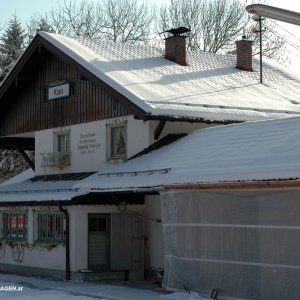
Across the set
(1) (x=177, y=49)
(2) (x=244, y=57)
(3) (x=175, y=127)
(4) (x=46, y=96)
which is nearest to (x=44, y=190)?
(4) (x=46, y=96)

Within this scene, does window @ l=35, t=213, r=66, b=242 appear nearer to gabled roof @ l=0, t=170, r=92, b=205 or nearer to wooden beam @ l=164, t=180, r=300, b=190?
gabled roof @ l=0, t=170, r=92, b=205

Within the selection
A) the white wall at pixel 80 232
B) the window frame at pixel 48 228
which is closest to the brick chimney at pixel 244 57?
the white wall at pixel 80 232

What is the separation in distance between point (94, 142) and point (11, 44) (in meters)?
24.8

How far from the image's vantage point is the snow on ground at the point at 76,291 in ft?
52.3

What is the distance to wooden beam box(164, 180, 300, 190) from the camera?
13.5m

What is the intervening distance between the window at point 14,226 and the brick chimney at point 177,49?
23.0 ft

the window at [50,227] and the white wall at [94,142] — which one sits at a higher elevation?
the white wall at [94,142]

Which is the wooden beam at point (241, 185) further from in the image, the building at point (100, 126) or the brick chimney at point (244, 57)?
the brick chimney at point (244, 57)

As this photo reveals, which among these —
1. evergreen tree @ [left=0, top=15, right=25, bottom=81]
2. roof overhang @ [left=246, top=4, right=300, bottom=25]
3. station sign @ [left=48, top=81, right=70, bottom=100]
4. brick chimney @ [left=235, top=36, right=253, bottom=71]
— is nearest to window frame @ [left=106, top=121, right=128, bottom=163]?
station sign @ [left=48, top=81, right=70, bottom=100]

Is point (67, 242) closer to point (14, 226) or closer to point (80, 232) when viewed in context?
point (80, 232)

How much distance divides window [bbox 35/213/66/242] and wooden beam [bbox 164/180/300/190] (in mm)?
5921

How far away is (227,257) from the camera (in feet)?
49.2

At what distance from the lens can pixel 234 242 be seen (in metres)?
14.9

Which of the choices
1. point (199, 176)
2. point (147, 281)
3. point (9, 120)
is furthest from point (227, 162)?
point (9, 120)
